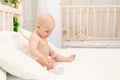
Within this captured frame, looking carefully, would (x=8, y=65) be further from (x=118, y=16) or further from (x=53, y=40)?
(x=118, y=16)

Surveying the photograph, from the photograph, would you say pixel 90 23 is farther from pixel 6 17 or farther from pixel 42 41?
pixel 42 41

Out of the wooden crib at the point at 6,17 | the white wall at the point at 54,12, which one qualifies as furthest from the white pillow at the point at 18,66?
the white wall at the point at 54,12

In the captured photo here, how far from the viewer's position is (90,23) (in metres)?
3.84

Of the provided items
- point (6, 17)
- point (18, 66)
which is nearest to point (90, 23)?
point (6, 17)

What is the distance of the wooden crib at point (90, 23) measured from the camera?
11.4 feet

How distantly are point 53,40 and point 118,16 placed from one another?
114 cm

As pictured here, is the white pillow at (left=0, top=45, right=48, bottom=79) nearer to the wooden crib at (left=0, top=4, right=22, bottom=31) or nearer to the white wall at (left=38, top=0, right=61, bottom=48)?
the wooden crib at (left=0, top=4, right=22, bottom=31)

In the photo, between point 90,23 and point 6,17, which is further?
point 90,23

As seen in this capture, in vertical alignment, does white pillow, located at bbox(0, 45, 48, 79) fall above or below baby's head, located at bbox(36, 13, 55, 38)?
below

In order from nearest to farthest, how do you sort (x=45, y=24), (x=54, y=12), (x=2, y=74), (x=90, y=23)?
(x=2, y=74) < (x=45, y=24) < (x=54, y=12) < (x=90, y=23)

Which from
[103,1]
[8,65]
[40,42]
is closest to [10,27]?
[40,42]

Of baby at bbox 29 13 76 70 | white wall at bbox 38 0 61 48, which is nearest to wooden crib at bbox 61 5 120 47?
white wall at bbox 38 0 61 48

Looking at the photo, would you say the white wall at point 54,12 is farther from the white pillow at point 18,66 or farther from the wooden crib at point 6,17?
the white pillow at point 18,66

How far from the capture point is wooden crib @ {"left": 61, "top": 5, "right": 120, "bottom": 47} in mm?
3471
